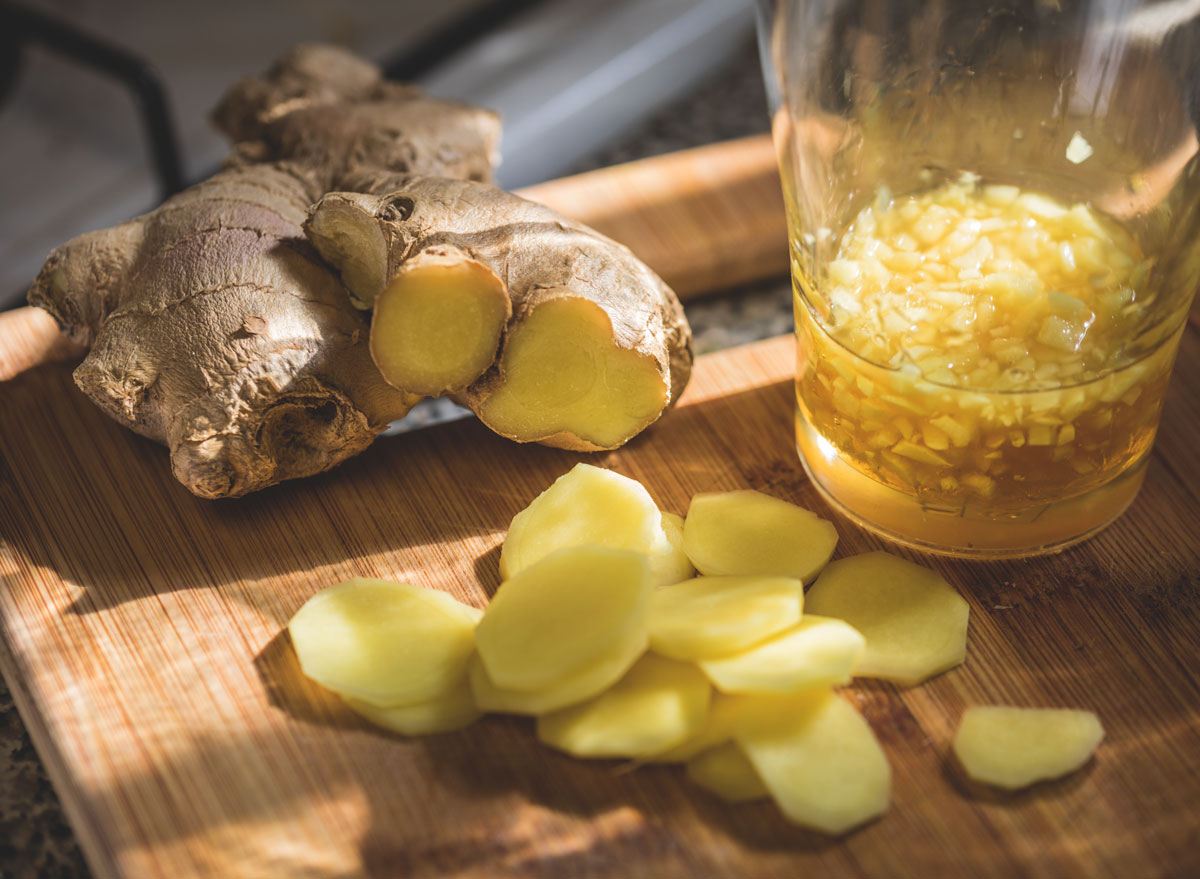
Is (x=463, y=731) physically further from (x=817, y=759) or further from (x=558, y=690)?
(x=817, y=759)

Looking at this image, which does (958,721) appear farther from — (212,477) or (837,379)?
(212,477)

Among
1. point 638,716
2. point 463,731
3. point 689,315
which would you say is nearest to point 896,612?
point 638,716

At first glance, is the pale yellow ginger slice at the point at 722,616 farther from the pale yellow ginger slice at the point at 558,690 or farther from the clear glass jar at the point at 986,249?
the clear glass jar at the point at 986,249

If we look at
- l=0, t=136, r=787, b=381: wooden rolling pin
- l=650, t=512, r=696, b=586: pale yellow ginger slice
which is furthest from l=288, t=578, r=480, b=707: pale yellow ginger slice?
l=0, t=136, r=787, b=381: wooden rolling pin

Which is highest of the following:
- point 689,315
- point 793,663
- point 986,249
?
point 986,249

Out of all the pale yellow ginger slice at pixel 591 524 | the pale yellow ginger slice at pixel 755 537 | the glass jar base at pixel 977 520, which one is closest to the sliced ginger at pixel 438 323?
the pale yellow ginger slice at pixel 591 524

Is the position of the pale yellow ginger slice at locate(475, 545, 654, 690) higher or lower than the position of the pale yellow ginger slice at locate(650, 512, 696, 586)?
higher

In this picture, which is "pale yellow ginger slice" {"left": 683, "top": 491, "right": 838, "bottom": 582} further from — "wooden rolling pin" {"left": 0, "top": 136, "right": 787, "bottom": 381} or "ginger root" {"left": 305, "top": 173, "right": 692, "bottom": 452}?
"wooden rolling pin" {"left": 0, "top": 136, "right": 787, "bottom": 381}
